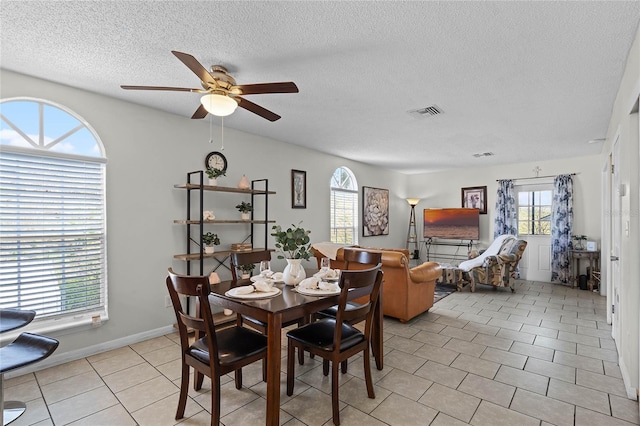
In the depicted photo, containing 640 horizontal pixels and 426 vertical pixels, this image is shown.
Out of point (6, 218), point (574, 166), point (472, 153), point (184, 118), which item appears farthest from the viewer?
point (574, 166)

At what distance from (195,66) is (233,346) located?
5.72 feet

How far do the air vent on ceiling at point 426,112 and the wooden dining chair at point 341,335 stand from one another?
1997 millimetres

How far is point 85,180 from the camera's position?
117 inches

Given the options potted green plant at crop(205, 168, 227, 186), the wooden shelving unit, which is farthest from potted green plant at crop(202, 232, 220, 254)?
potted green plant at crop(205, 168, 227, 186)

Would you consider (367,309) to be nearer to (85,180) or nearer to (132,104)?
(85,180)

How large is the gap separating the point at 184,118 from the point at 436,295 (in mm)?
4556

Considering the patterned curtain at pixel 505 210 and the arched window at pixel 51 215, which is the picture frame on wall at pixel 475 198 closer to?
the patterned curtain at pixel 505 210

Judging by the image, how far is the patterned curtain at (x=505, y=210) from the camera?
6.48m

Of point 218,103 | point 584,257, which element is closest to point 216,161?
point 218,103

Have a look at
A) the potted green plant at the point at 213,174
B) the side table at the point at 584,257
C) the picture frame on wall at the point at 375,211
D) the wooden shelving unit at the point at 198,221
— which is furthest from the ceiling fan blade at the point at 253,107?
the side table at the point at 584,257

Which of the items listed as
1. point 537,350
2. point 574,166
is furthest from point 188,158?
point 574,166

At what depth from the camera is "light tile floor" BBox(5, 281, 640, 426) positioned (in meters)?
2.05

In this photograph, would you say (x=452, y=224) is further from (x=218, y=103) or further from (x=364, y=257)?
(x=218, y=103)

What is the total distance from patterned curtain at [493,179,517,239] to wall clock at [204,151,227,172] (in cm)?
563
